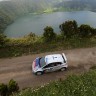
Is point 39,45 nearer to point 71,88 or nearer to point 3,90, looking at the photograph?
point 3,90

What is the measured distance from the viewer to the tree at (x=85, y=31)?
30.7 meters

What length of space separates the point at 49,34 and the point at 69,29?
2.70 metres

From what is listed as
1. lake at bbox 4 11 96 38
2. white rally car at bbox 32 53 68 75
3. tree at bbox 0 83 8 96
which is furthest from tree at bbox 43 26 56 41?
lake at bbox 4 11 96 38

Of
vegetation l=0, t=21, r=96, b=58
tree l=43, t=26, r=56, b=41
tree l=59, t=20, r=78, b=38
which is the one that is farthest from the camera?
tree l=59, t=20, r=78, b=38

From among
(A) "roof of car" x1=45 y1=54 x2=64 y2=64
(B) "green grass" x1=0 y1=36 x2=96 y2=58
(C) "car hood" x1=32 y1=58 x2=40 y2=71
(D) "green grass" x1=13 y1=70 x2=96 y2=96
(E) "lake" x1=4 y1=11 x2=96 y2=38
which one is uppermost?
(E) "lake" x1=4 y1=11 x2=96 y2=38

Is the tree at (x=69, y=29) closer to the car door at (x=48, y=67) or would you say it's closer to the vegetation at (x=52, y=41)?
the vegetation at (x=52, y=41)

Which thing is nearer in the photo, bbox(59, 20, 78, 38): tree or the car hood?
the car hood

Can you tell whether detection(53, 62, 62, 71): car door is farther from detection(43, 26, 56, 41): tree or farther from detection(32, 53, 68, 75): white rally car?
detection(43, 26, 56, 41): tree

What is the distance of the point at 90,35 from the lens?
103 feet

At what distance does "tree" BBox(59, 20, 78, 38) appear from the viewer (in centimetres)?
3086

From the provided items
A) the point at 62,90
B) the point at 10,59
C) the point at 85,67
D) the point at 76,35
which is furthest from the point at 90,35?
the point at 62,90

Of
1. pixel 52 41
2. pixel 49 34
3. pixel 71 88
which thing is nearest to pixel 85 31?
pixel 52 41

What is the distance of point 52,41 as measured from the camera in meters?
30.8

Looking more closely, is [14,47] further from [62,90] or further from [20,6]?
[20,6]
